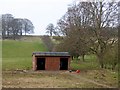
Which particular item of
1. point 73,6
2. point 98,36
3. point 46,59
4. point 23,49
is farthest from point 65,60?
point 23,49

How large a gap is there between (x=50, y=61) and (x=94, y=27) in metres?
3.74

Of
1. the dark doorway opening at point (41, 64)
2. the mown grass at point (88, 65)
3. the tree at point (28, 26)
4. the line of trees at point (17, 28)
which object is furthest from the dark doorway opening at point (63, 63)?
the tree at point (28, 26)

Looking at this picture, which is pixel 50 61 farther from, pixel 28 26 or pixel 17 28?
pixel 28 26

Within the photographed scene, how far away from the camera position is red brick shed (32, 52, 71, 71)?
18406 mm

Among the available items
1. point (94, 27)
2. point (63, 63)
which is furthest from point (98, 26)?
point (63, 63)

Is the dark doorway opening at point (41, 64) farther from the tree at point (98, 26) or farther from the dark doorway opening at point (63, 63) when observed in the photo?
the tree at point (98, 26)

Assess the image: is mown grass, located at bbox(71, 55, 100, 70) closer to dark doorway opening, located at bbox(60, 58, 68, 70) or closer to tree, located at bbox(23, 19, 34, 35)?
dark doorway opening, located at bbox(60, 58, 68, 70)

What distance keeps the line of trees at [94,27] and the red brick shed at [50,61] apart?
1.72 m

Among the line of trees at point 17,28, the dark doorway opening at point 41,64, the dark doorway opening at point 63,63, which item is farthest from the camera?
the line of trees at point 17,28

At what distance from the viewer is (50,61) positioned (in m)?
18.5

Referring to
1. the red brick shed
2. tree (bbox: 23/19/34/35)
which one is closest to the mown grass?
the red brick shed

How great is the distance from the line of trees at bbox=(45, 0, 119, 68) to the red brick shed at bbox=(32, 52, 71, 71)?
172 cm

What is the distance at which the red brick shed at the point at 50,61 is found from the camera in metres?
18.4

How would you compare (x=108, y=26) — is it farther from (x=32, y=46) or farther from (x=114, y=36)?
(x=32, y=46)
